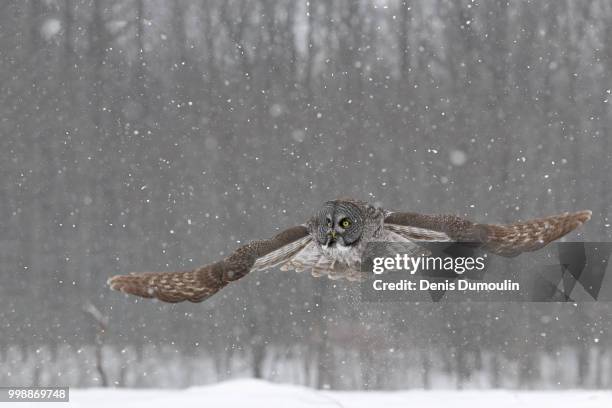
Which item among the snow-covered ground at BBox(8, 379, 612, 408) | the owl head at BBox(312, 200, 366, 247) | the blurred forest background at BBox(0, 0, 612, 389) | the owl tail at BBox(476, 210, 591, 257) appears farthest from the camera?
the blurred forest background at BBox(0, 0, 612, 389)

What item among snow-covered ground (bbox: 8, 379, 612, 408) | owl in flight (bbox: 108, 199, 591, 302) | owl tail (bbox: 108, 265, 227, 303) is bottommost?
snow-covered ground (bbox: 8, 379, 612, 408)

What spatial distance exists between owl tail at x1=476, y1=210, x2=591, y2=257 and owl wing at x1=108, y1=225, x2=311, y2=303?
1097mm

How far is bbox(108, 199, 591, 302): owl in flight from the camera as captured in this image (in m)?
2.79

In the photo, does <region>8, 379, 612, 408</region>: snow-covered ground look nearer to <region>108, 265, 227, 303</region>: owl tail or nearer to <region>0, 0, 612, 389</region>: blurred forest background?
<region>0, 0, 612, 389</region>: blurred forest background

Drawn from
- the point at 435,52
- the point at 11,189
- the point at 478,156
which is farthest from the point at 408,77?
the point at 11,189

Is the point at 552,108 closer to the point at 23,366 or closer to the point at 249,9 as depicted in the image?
the point at 249,9

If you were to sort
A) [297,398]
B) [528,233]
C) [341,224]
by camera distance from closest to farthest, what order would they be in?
[528,233] → [341,224] → [297,398]

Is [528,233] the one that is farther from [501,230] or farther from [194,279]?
[194,279]

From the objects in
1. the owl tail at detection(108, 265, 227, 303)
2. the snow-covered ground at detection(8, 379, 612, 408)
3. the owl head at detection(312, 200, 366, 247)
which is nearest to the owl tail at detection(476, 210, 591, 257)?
the owl head at detection(312, 200, 366, 247)

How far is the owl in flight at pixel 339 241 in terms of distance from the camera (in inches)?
110

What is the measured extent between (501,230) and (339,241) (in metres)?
0.89

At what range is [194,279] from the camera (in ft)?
9.38

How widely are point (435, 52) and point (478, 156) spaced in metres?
0.93

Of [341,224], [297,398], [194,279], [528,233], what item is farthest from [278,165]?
[528,233]
